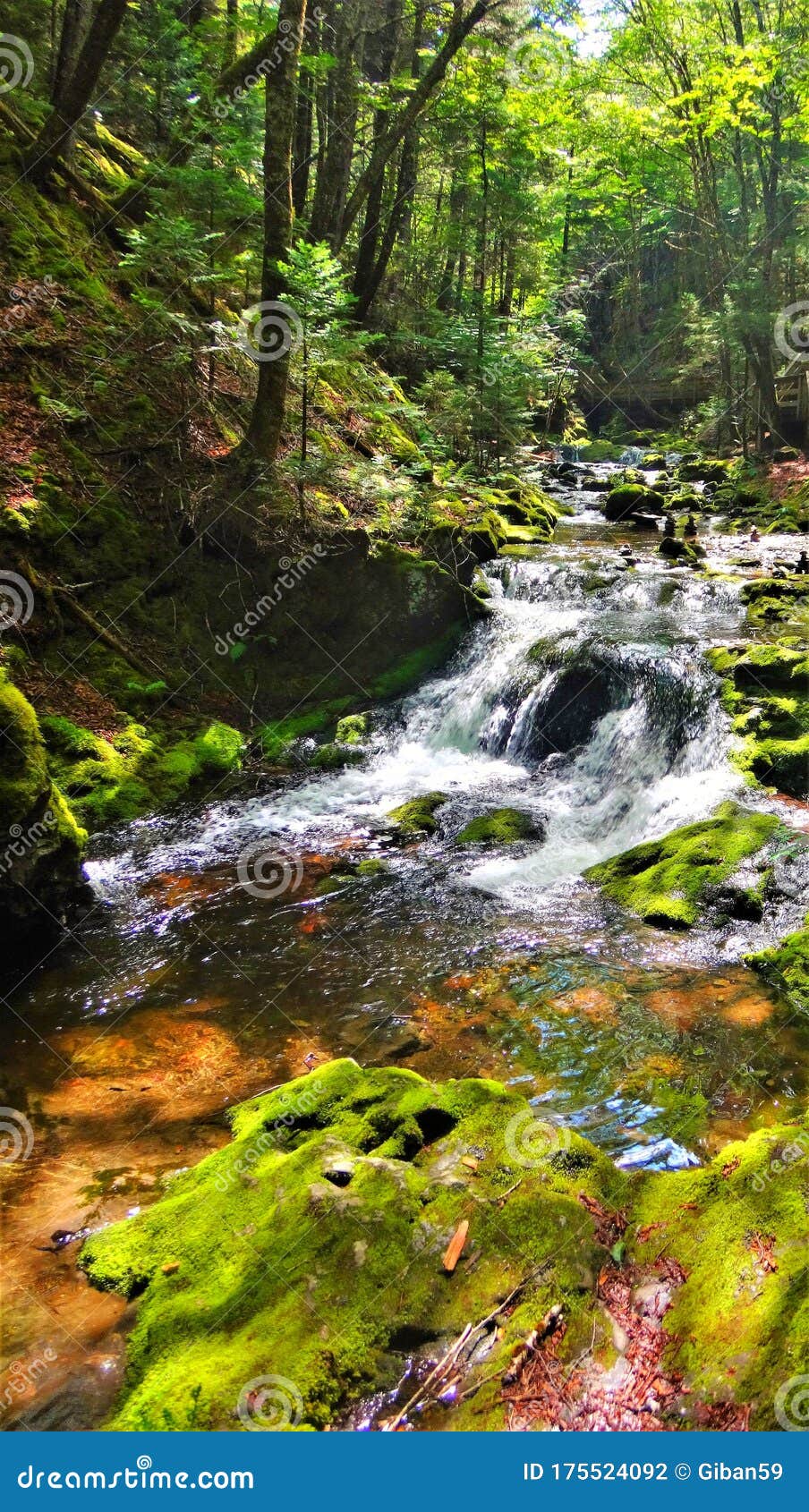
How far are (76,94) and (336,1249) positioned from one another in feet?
47.1

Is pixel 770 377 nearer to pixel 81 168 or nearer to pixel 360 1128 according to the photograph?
pixel 81 168

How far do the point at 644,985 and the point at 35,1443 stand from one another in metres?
4.55

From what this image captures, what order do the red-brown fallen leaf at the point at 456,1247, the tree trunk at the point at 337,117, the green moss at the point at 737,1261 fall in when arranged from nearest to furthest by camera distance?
the green moss at the point at 737,1261 < the red-brown fallen leaf at the point at 456,1247 < the tree trunk at the point at 337,117

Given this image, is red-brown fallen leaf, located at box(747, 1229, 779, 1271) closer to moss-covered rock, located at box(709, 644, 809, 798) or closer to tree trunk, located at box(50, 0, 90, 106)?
moss-covered rock, located at box(709, 644, 809, 798)

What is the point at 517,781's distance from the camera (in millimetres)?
10250

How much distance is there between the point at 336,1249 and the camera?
2.89 m

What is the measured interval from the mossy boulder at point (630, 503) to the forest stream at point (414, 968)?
935 cm

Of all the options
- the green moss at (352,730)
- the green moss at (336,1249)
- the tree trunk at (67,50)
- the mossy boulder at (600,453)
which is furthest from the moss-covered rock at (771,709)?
the mossy boulder at (600,453)

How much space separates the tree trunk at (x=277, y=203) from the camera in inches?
376

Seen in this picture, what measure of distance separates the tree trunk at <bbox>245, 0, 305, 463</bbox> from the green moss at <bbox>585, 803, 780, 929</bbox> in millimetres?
7358

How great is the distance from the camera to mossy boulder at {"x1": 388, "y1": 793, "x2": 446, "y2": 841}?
29.1 ft

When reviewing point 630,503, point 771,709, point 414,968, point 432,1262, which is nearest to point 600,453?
point 630,503

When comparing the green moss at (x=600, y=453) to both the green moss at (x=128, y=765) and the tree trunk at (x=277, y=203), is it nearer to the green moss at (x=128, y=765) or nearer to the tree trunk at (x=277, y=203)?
the tree trunk at (x=277, y=203)

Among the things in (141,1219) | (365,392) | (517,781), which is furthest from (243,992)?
(365,392)
